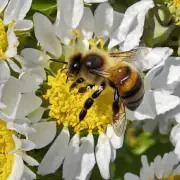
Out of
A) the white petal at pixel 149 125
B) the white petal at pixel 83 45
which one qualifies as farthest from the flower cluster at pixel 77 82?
the white petal at pixel 149 125

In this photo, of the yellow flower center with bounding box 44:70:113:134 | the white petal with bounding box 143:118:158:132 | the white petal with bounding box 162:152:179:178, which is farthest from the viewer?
the white petal with bounding box 143:118:158:132

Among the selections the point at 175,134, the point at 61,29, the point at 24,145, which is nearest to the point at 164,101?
the point at 175,134

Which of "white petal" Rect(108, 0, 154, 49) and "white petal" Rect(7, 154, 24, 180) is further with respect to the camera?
"white petal" Rect(108, 0, 154, 49)

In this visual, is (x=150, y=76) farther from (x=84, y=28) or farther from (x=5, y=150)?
(x=5, y=150)

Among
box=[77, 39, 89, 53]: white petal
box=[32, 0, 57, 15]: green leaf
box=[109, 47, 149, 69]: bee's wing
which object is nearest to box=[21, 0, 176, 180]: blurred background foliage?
box=[32, 0, 57, 15]: green leaf

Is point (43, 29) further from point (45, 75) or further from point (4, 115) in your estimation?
point (4, 115)

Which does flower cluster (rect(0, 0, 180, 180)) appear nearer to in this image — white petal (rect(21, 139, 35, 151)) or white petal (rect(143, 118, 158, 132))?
white petal (rect(21, 139, 35, 151))

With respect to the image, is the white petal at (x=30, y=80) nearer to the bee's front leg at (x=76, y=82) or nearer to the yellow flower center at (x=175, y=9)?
the bee's front leg at (x=76, y=82)
